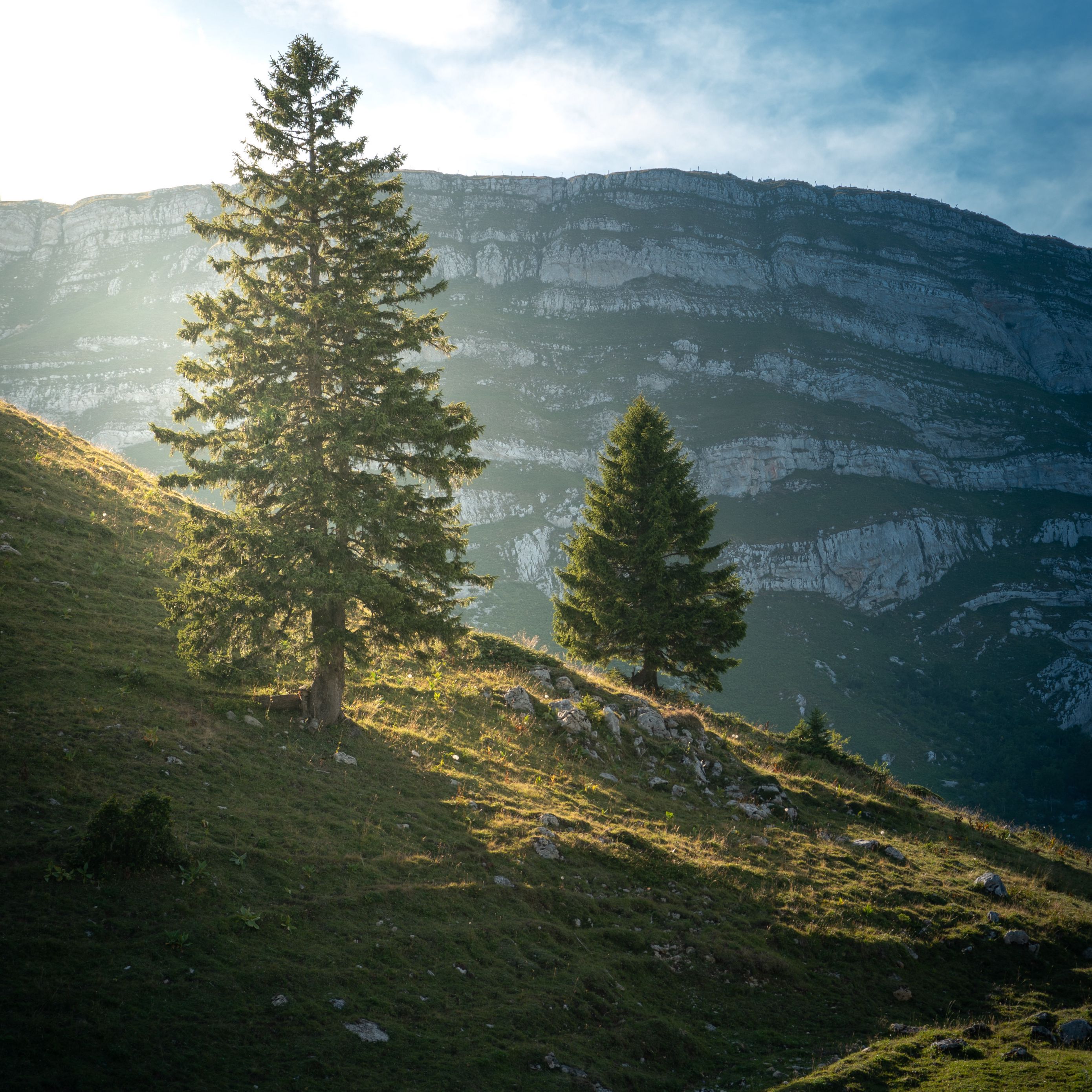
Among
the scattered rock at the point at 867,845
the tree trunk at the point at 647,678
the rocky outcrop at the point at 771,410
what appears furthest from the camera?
the rocky outcrop at the point at 771,410

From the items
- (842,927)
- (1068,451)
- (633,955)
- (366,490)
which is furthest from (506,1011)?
(1068,451)

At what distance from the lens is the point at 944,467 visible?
149 m

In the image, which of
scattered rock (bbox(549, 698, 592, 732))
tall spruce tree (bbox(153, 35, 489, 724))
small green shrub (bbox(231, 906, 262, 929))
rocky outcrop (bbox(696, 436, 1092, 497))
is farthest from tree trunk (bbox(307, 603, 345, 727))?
rocky outcrop (bbox(696, 436, 1092, 497))

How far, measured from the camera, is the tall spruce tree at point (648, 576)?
21.7m

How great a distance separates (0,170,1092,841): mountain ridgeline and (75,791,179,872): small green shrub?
298 feet

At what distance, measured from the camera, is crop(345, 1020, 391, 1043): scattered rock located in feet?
19.4

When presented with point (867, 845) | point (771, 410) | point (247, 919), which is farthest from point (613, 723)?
point (771, 410)

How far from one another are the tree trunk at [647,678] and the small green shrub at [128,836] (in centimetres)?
1744

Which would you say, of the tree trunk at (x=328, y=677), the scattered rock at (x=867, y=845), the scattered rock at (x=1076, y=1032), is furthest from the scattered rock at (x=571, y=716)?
the scattered rock at (x=1076, y=1032)

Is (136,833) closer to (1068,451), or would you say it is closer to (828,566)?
Result: (828,566)

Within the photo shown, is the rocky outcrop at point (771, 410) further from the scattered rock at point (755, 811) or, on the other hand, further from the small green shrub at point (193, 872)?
the small green shrub at point (193, 872)

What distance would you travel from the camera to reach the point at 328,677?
1272 centimetres

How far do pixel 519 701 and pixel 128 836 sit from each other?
→ 1091 cm

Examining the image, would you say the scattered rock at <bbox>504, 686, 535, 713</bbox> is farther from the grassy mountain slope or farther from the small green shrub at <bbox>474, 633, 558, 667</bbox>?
the small green shrub at <bbox>474, 633, 558, 667</bbox>
